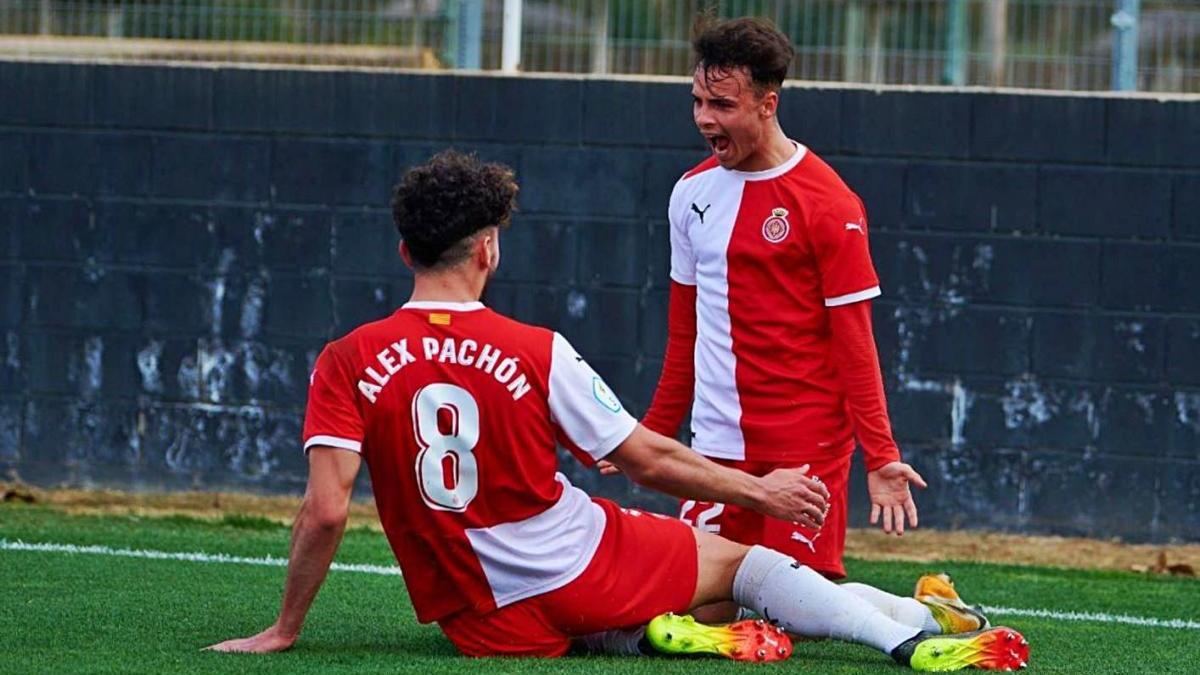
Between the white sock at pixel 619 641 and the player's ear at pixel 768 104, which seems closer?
the white sock at pixel 619 641

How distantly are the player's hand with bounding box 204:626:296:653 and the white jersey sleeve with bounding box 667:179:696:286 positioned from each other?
157cm

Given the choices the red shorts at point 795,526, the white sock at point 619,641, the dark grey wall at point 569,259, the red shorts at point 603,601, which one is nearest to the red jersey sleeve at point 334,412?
the red shorts at point 603,601

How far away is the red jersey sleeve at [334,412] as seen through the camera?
4859 mm

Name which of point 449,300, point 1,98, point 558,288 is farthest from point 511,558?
point 1,98

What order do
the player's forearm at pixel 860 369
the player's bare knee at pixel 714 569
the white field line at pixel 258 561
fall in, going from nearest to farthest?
the player's bare knee at pixel 714 569 → the player's forearm at pixel 860 369 → the white field line at pixel 258 561

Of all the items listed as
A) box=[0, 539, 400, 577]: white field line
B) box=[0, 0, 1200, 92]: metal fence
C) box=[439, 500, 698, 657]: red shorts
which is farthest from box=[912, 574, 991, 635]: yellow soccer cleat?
box=[0, 0, 1200, 92]: metal fence

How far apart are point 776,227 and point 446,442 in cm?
118

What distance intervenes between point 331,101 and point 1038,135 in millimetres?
3338

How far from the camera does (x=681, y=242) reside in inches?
228

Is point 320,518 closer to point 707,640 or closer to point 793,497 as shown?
point 707,640

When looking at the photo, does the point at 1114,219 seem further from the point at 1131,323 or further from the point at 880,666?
the point at 880,666

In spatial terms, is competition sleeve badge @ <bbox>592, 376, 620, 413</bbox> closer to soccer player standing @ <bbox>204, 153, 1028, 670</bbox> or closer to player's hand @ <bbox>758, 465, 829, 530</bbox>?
soccer player standing @ <bbox>204, 153, 1028, 670</bbox>

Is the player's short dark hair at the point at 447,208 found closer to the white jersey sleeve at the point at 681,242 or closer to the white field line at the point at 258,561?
the white jersey sleeve at the point at 681,242

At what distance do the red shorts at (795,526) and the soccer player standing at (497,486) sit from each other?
0.98 feet
